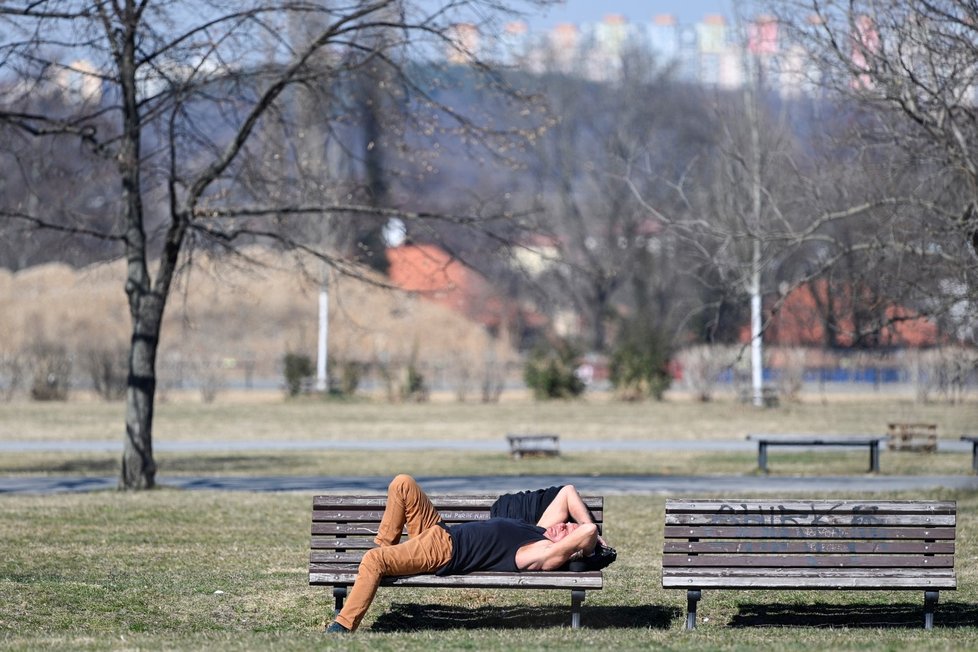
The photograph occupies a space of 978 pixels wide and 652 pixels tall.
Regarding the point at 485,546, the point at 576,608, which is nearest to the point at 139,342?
the point at 485,546

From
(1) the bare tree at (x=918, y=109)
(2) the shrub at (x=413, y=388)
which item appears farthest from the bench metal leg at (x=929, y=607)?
(2) the shrub at (x=413, y=388)

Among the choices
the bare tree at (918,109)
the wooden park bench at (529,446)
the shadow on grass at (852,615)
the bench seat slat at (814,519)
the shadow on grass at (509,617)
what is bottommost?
the shadow on grass at (509,617)

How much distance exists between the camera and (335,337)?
58.6m

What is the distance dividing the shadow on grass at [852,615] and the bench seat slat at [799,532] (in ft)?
2.33

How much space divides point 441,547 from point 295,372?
115 feet

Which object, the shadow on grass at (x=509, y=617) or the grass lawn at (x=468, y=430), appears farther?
the grass lawn at (x=468, y=430)

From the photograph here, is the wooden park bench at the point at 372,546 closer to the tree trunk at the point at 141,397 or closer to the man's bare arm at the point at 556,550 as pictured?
the man's bare arm at the point at 556,550

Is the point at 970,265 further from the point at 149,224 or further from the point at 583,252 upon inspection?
the point at 583,252

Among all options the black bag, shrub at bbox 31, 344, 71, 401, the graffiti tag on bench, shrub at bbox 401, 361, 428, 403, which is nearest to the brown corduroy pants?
the black bag

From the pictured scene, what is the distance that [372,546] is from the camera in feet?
27.1

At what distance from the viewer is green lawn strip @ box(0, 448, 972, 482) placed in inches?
792

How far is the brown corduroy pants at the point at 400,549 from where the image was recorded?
7.73 m

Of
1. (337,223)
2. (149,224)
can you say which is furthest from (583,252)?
(337,223)

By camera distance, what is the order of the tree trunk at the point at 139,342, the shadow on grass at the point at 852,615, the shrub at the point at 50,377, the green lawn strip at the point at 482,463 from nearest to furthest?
the shadow on grass at the point at 852,615 → the tree trunk at the point at 139,342 → the green lawn strip at the point at 482,463 → the shrub at the point at 50,377
